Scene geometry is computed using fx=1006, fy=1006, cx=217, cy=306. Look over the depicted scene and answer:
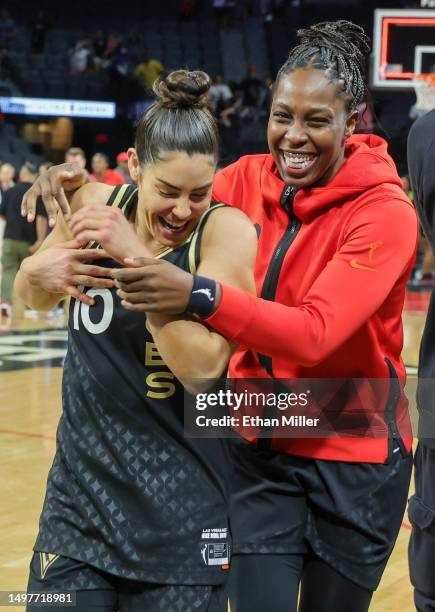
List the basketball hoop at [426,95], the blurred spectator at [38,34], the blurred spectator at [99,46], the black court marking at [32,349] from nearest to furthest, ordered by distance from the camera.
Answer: the basketball hoop at [426,95]
the black court marking at [32,349]
the blurred spectator at [38,34]
the blurred spectator at [99,46]

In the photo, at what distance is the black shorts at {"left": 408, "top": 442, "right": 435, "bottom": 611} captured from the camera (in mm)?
2213

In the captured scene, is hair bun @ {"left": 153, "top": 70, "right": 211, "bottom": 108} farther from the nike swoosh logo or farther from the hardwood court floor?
the hardwood court floor

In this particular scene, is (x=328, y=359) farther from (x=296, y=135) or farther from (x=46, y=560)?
(x=46, y=560)

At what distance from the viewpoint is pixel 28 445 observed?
603 centimetres

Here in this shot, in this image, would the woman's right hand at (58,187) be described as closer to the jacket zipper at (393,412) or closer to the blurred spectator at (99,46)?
the jacket zipper at (393,412)

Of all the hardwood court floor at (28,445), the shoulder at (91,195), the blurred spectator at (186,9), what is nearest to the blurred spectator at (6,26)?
the blurred spectator at (186,9)

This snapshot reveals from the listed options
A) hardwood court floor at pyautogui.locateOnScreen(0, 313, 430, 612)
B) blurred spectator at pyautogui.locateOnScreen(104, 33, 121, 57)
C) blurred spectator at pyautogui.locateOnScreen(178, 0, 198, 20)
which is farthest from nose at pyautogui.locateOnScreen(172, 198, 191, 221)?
blurred spectator at pyautogui.locateOnScreen(178, 0, 198, 20)

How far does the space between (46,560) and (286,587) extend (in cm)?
62

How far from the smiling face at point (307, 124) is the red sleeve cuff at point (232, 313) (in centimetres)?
46

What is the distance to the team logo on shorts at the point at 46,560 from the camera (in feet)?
6.68

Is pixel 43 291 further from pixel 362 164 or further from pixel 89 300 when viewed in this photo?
pixel 362 164

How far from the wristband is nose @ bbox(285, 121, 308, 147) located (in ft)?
1.71

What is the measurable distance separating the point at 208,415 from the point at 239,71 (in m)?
22.6

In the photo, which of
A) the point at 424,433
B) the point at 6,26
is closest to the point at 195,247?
the point at 424,433
